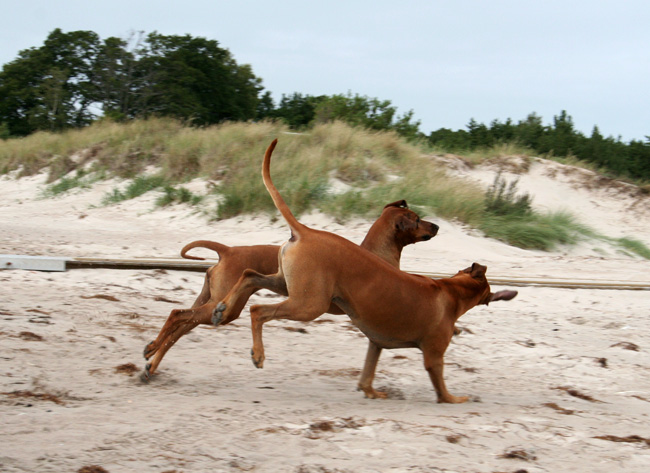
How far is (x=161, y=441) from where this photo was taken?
3939mm

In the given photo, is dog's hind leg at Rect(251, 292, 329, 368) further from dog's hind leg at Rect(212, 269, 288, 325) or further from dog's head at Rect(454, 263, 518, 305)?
dog's head at Rect(454, 263, 518, 305)

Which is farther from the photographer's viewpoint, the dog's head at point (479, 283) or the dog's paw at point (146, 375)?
the dog's head at point (479, 283)

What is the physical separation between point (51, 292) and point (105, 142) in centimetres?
1500

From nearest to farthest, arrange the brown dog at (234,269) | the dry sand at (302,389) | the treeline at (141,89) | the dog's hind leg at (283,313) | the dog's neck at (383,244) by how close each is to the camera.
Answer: the dry sand at (302,389) → the dog's hind leg at (283,313) → the brown dog at (234,269) → the dog's neck at (383,244) → the treeline at (141,89)

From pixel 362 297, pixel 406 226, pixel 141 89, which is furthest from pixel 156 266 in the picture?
pixel 141 89

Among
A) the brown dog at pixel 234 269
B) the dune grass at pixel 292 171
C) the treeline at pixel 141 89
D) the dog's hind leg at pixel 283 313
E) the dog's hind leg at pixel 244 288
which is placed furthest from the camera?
the treeline at pixel 141 89

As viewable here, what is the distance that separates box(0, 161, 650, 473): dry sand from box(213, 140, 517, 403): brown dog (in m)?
0.40

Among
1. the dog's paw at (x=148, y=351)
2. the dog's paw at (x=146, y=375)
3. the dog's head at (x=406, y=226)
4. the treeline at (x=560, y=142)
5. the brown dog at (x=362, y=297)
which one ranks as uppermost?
the treeline at (x=560, y=142)

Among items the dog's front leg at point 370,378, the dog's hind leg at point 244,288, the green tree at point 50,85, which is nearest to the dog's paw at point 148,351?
the dog's hind leg at point 244,288

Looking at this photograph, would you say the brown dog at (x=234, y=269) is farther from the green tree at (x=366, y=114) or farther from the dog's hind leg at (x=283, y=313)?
the green tree at (x=366, y=114)

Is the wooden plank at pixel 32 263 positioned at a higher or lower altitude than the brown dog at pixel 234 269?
lower

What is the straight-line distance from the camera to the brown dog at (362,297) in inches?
197

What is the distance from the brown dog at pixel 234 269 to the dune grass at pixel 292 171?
7811 mm

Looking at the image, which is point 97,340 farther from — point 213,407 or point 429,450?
point 429,450
